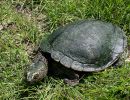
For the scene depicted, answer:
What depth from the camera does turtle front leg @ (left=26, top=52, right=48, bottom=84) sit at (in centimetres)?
433

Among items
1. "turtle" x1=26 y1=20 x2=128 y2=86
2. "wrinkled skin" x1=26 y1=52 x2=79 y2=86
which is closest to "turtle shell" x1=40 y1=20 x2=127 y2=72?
"turtle" x1=26 y1=20 x2=128 y2=86

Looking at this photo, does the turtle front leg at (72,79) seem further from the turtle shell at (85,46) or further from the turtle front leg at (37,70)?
the turtle front leg at (37,70)

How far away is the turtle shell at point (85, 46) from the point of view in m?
4.48

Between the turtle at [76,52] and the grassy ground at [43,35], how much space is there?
0.39 feet

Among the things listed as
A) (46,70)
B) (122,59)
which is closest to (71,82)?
(46,70)

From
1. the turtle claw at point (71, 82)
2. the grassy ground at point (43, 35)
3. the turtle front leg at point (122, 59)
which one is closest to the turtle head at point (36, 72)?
the grassy ground at point (43, 35)

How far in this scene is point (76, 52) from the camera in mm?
4477

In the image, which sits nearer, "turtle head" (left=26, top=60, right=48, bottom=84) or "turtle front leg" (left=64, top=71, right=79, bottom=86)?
"turtle head" (left=26, top=60, right=48, bottom=84)

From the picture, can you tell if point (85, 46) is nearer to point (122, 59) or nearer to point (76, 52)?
point (76, 52)

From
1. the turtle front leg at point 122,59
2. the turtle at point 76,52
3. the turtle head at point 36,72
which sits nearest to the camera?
the turtle head at point 36,72

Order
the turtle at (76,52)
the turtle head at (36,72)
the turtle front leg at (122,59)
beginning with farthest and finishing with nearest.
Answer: the turtle front leg at (122,59)
the turtle at (76,52)
the turtle head at (36,72)

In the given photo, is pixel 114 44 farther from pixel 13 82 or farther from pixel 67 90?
pixel 13 82

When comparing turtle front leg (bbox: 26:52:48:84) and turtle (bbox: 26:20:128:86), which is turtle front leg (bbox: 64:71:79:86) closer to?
turtle (bbox: 26:20:128:86)

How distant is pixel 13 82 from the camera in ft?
15.2
